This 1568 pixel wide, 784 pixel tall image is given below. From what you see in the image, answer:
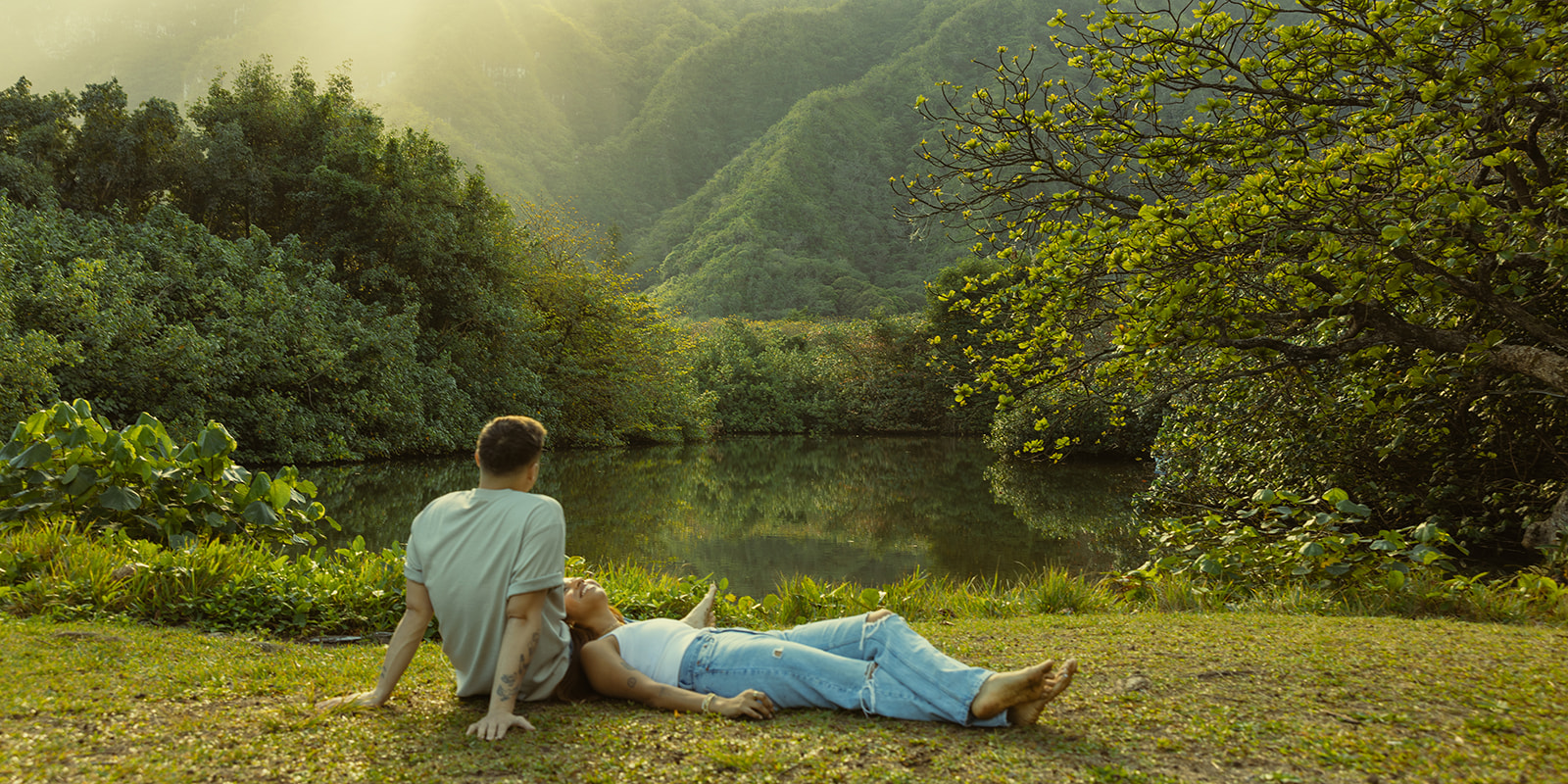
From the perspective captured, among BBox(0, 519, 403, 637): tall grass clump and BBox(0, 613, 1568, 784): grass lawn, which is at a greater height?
BBox(0, 613, 1568, 784): grass lawn

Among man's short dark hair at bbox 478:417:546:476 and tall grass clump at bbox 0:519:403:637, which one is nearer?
man's short dark hair at bbox 478:417:546:476

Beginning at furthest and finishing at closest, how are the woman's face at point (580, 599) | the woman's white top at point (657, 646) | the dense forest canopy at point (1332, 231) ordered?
the dense forest canopy at point (1332, 231) → the woman's face at point (580, 599) → the woman's white top at point (657, 646)

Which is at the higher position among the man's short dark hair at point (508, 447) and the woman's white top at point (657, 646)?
the man's short dark hair at point (508, 447)

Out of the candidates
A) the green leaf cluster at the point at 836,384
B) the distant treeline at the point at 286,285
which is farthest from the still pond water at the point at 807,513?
the green leaf cluster at the point at 836,384

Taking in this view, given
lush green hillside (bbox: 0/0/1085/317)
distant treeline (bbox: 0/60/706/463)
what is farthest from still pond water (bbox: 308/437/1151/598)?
lush green hillside (bbox: 0/0/1085/317)

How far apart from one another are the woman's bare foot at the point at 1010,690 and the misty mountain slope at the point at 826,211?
5985 centimetres

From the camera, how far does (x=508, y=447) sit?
2.83 metres

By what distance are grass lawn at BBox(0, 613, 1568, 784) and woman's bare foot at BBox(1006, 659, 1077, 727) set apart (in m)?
0.07

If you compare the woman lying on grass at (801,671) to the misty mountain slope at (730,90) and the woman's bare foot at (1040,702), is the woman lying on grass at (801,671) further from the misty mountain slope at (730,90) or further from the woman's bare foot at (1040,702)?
the misty mountain slope at (730,90)

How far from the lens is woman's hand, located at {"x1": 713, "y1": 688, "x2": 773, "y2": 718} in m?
2.86

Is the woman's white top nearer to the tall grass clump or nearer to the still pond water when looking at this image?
the tall grass clump

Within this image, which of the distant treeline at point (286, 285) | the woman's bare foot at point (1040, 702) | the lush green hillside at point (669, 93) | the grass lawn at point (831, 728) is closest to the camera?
the grass lawn at point (831, 728)

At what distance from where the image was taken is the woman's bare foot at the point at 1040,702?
8.61 feet

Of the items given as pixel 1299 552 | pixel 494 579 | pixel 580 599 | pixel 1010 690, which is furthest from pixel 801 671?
pixel 1299 552
